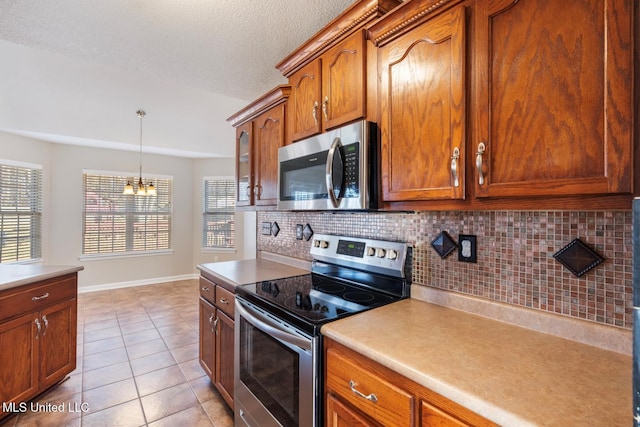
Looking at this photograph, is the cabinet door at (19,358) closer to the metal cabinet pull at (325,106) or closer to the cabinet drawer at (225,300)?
the cabinet drawer at (225,300)

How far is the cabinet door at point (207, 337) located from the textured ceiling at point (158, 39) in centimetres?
174

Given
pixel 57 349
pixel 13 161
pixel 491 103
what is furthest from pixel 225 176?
pixel 491 103

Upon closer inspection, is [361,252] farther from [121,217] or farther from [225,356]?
[121,217]

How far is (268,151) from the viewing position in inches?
85.2

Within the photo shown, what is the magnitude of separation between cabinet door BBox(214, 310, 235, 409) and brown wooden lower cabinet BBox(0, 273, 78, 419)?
1222 mm

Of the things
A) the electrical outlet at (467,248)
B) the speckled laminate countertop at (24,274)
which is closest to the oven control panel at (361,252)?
the electrical outlet at (467,248)

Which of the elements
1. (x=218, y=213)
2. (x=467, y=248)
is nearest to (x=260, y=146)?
(x=467, y=248)

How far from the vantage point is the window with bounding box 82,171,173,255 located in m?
5.03

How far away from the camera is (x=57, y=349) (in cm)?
221

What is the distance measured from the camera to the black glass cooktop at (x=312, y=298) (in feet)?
4.13

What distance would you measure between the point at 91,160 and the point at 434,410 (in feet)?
19.9

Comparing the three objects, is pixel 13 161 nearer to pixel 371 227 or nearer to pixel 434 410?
pixel 371 227

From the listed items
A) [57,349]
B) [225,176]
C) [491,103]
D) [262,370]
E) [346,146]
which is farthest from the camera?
[225,176]

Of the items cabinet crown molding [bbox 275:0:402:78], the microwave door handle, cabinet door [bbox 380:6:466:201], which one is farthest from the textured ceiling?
the microwave door handle
